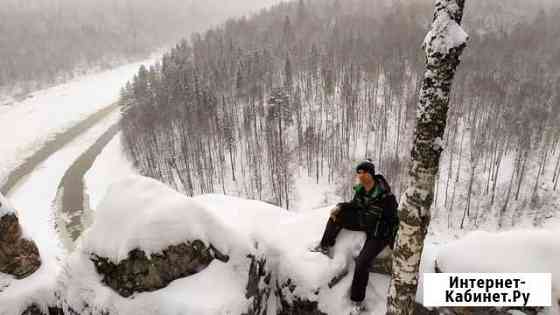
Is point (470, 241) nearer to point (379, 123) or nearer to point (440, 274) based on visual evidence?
point (440, 274)

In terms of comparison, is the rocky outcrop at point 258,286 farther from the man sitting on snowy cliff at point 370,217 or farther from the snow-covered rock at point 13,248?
the snow-covered rock at point 13,248

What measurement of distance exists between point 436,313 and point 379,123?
50.5 metres

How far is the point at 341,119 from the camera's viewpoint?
60750 millimetres

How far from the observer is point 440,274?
24.5ft

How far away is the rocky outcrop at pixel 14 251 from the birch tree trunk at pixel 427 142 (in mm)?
9603

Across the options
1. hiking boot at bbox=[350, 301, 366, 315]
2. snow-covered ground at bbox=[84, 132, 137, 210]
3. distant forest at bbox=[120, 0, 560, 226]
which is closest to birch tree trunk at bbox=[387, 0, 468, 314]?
hiking boot at bbox=[350, 301, 366, 315]

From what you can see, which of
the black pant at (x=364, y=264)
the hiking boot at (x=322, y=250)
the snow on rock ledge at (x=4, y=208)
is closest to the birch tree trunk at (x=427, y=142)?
the black pant at (x=364, y=264)

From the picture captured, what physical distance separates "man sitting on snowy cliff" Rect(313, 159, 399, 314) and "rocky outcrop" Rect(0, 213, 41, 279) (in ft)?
26.6

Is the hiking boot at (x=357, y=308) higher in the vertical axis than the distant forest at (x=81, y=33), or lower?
lower

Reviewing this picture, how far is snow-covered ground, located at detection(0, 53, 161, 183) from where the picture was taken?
60.1 meters

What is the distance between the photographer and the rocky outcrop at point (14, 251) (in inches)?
405

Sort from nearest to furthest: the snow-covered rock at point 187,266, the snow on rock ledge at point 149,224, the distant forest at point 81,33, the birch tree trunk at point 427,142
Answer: the birch tree trunk at point 427,142
the snow-covered rock at point 187,266
the snow on rock ledge at point 149,224
the distant forest at point 81,33

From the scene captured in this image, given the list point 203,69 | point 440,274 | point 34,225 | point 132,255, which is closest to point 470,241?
point 440,274

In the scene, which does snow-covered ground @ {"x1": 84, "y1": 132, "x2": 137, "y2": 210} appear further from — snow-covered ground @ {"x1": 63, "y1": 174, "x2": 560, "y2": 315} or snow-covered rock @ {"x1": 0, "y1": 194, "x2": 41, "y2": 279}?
snow-covered ground @ {"x1": 63, "y1": 174, "x2": 560, "y2": 315}
